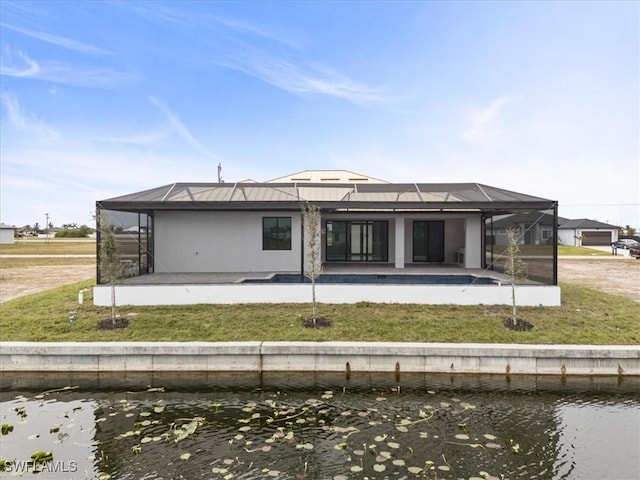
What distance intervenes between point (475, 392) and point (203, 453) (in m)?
4.79

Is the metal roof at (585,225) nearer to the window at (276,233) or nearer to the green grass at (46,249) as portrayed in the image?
the window at (276,233)

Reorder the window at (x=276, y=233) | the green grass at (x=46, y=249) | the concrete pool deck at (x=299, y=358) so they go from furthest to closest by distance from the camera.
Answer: the green grass at (x=46, y=249) < the window at (x=276, y=233) < the concrete pool deck at (x=299, y=358)

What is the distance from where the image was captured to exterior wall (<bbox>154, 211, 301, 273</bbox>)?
15680 millimetres

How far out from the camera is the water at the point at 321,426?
496 centimetres

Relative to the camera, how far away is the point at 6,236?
51781mm

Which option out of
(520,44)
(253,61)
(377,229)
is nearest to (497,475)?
(377,229)

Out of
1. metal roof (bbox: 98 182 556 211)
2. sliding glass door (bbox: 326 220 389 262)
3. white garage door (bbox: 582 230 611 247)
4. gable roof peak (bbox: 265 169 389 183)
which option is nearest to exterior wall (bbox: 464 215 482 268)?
metal roof (bbox: 98 182 556 211)

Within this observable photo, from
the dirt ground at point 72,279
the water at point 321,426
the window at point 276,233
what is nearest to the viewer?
the water at point 321,426

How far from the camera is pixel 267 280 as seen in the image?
1335cm

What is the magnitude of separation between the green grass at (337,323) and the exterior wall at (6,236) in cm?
5027

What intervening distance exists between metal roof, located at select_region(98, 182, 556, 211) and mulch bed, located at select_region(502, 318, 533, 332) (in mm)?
4021

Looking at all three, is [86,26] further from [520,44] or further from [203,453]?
[203,453]

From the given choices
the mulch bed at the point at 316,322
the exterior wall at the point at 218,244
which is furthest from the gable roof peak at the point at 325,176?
the mulch bed at the point at 316,322

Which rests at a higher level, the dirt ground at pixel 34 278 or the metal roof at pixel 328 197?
the metal roof at pixel 328 197
